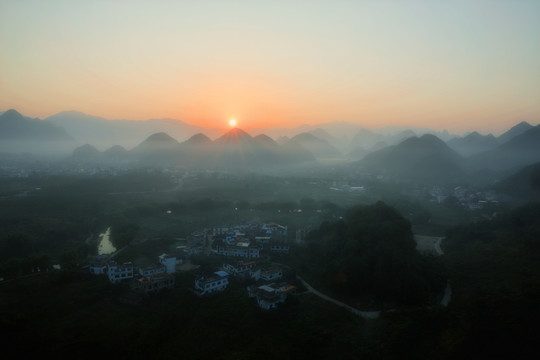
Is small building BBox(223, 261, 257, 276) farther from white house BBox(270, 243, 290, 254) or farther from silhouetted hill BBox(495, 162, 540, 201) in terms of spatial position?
silhouetted hill BBox(495, 162, 540, 201)

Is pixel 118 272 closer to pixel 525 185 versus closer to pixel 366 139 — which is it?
pixel 525 185

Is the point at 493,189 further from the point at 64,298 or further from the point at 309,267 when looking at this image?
the point at 64,298

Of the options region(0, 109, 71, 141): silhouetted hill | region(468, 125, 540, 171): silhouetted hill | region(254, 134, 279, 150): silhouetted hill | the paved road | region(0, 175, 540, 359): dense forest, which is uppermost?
region(0, 109, 71, 141): silhouetted hill

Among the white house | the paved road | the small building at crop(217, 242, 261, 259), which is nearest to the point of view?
the paved road

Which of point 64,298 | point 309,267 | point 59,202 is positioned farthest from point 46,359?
point 59,202

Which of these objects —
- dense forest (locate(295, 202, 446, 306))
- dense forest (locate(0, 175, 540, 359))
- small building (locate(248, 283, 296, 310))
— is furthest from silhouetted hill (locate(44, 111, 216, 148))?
small building (locate(248, 283, 296, 310))

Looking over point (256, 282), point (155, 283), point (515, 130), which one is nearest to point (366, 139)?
point (515, 130)
